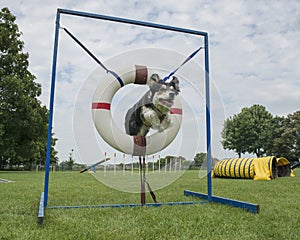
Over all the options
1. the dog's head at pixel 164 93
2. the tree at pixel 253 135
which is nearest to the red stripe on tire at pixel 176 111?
the dog's head at pixel 164 93

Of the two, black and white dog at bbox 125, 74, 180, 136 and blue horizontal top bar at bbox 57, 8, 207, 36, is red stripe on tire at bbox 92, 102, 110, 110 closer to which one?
black and white dog at bbox 125, 74, 180, 136

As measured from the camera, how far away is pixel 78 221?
8.05 feet

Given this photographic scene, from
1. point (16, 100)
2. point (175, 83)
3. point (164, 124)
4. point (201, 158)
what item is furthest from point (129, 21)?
point (16, 100)

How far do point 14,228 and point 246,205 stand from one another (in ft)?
6.64

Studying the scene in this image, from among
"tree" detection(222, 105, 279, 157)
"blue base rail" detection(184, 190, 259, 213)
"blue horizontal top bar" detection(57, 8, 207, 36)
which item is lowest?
"blue base rail" detection(184, 190, 259, 213)

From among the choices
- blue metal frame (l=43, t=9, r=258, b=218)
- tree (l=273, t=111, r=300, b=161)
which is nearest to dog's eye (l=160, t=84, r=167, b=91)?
blue metal frame (l=43, t=9, r=258, b=218)

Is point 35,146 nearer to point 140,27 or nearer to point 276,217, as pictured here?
point 140,27

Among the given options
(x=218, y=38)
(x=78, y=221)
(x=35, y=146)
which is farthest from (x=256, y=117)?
(x=78, y=221)

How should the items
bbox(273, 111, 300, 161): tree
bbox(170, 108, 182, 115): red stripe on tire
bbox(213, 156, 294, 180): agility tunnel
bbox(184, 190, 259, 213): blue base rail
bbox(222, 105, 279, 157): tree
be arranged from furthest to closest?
1. bbox(222, 105, 279, 157): tree
2. bbox(273, 111, 300, 161): tree
3. bbox(213, 156, 294, 180): agility tunnel
4. bbox(170, 108, 182, 115): red stripe on tire
5. bbox(184, 190, 259, 213): blue base rail

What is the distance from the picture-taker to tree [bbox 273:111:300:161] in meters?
24.9

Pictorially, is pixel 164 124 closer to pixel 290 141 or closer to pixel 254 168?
pixel 254 168

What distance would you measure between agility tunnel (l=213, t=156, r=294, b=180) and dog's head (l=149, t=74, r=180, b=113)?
5.71m

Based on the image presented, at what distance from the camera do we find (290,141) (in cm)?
2503

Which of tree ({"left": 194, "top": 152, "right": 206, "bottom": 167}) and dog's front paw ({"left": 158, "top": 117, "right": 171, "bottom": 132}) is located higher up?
dog's front paw ({"left": 158, "top": 117, "right": 171, "bottom": 132})
